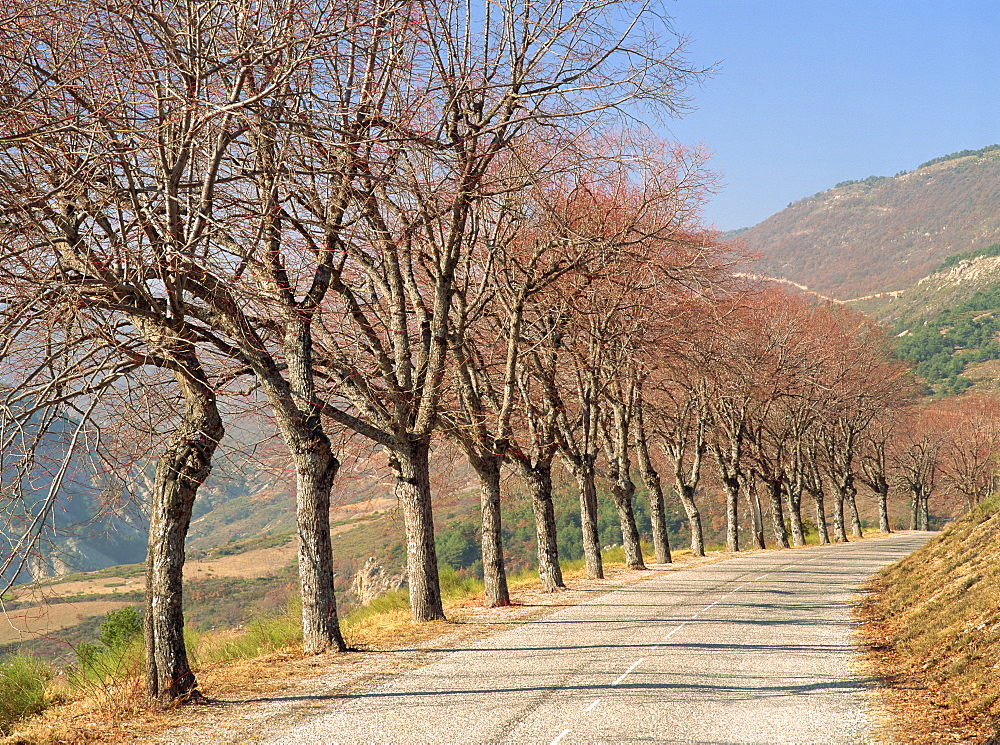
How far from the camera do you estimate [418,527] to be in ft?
53.8

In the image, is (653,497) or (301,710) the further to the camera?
(653,497)

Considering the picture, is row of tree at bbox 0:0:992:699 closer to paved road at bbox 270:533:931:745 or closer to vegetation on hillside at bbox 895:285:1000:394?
paved road at bbox 270:533:931:745

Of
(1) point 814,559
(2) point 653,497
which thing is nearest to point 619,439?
(2) point 653,497

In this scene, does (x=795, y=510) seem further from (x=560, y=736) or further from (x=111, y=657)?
(x=560, y=736)

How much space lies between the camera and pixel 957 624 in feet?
39.5

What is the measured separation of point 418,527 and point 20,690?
286 inches

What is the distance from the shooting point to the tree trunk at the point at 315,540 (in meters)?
13.0

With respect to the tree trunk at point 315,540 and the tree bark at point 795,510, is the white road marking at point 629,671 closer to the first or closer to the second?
the tree trunk at point 315,540

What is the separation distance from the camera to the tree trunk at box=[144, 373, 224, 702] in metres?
9.95

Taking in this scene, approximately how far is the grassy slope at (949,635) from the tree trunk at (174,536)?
774 centimetres

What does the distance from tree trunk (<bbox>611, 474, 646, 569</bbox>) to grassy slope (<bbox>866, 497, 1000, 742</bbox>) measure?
32.0 feet

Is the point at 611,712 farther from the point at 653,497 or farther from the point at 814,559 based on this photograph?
the point at 814,559

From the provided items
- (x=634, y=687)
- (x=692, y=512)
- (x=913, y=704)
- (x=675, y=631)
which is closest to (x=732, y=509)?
(x=692, y=512)

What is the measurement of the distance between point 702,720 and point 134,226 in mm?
7884
